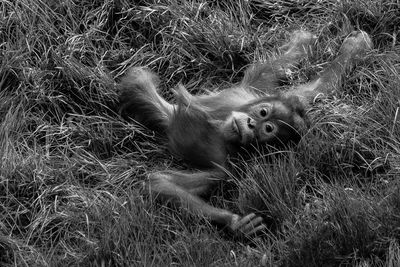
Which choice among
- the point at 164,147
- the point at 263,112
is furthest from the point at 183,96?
the point at 263,112

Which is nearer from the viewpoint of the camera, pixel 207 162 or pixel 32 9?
pixel 207 162

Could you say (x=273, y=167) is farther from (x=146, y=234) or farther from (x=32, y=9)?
(x=32, y=9)

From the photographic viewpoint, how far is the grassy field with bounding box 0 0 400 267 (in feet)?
15.7

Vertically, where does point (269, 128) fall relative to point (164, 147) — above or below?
above

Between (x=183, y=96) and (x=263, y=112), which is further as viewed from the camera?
(x=183, y=96)

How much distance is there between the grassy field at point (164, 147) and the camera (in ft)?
15.7

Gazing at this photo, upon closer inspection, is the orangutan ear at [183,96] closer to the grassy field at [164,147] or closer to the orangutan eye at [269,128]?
the grassy field at [164,147]

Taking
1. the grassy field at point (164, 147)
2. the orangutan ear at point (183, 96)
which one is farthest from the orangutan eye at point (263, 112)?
the orangutan ear at point (183, 96)

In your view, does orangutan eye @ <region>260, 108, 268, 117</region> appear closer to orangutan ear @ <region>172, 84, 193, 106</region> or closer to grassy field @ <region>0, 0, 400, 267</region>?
grassy field @ <region>0, 0, 400, 267</region>

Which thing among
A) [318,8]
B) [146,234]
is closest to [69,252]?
[146,234]

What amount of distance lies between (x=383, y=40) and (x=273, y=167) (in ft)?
4.64

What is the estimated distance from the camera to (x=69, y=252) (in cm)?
500

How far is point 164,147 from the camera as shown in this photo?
19.1 feet

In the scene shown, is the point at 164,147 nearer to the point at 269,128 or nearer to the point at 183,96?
the point at 183,96
